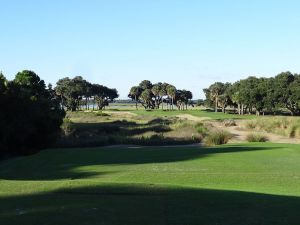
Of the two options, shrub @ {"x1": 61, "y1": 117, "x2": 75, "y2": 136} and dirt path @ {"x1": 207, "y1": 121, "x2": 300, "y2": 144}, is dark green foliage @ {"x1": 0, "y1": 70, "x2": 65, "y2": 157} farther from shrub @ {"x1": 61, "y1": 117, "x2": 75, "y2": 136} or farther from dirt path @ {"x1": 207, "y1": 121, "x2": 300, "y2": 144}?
dirt path @ {"x1": 207, "y1": 121, "x2": 300, "y2": 144}

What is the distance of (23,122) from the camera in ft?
100

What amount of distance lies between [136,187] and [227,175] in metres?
8.08

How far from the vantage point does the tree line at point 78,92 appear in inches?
5000

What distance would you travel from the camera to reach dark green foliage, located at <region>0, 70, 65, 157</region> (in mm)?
29844

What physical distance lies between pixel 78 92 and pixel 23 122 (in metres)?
98.8

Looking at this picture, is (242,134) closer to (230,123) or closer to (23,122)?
(230,123)

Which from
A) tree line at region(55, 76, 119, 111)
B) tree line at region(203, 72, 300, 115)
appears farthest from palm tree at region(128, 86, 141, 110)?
tree line at region(203, 72, 300, 115)

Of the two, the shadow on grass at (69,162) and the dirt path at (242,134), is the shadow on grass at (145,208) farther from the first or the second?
the dirt path at (242,134)

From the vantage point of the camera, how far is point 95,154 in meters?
29.3

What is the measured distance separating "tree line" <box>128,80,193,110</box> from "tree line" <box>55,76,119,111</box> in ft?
49.6

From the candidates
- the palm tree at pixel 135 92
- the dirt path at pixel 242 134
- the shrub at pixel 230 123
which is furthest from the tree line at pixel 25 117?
the palm tree at pixel 135 92

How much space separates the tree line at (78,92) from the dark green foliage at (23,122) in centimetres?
9081

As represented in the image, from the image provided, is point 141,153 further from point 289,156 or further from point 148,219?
point 148,219

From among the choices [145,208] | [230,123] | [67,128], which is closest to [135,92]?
[230,123]
